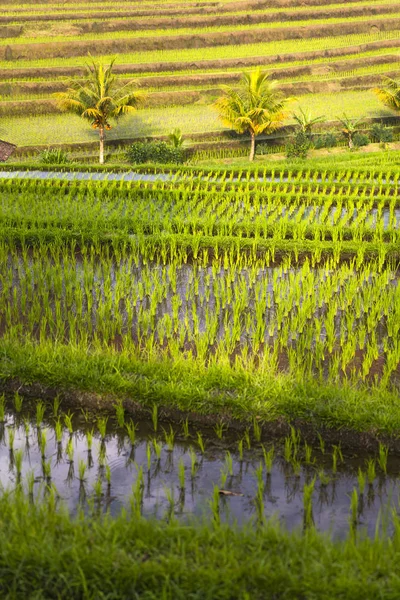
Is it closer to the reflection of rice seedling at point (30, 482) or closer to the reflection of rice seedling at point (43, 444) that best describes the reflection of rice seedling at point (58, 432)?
the reflection of rice seedling at point (43, 444)

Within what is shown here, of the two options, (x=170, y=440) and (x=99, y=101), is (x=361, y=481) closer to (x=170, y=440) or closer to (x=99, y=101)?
(x=170, y=440)

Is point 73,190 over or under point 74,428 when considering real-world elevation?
over

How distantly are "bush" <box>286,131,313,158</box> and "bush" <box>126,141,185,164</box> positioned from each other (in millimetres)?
2075

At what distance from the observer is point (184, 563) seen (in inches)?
121

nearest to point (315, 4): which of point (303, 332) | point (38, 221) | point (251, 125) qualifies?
point (251, 125)

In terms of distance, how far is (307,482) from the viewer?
3.97 meters

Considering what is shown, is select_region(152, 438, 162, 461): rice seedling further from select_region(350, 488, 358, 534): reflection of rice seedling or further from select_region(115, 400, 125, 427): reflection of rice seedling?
select_region(350, 488, 358, 534): reflection of rice seedling

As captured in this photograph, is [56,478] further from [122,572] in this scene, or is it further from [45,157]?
[45,157]

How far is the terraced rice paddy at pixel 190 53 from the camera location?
17.7 meters

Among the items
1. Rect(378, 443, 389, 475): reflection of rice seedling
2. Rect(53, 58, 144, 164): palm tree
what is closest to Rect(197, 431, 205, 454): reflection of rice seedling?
Rect(378, 443, 389, 475): reflection of rice seedling

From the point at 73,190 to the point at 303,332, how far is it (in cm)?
522

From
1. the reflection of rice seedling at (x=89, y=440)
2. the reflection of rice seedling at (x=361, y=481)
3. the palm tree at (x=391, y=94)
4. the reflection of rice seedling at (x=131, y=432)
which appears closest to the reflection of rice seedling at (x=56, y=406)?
the reflection of rice seedling at (x=89, y=440)

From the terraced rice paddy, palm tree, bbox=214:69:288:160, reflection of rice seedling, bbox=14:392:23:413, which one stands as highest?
the terraced rice paddy

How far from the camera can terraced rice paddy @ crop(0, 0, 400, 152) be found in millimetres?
17672
